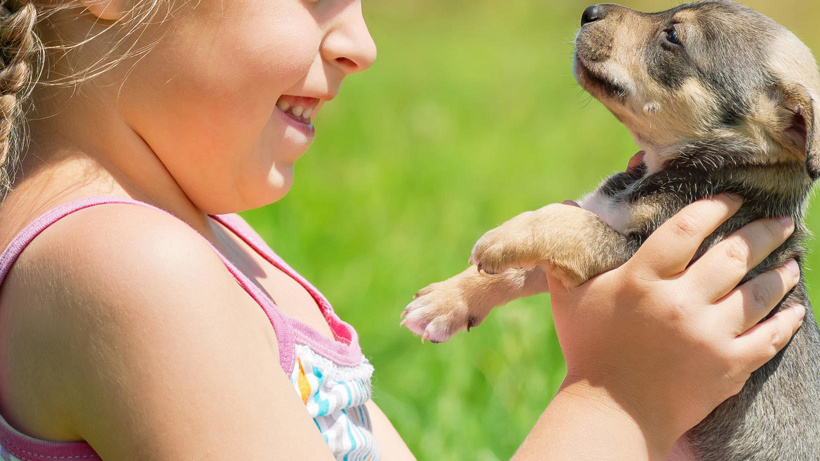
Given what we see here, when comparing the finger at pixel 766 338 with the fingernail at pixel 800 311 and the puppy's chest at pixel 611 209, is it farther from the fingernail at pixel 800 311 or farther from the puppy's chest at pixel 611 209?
the puppy's chest at pixel 611 209

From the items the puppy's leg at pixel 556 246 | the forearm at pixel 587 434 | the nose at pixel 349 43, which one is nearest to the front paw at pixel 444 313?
the puppy's leg at pixel 556 246

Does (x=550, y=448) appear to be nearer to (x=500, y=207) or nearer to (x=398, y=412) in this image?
(x=398, y=412)

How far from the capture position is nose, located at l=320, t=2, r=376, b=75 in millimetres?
1756

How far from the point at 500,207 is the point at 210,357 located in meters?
5.40

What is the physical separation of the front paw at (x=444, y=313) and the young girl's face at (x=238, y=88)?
971 millimetres

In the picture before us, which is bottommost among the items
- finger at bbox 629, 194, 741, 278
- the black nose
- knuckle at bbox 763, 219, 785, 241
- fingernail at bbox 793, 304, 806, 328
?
fingernail at bbox 793, 304, 806, 328

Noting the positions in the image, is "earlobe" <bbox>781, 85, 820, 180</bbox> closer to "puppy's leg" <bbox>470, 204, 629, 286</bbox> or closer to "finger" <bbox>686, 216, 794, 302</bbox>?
"finger" <bbox>686, 216, 794, 302</bbox>

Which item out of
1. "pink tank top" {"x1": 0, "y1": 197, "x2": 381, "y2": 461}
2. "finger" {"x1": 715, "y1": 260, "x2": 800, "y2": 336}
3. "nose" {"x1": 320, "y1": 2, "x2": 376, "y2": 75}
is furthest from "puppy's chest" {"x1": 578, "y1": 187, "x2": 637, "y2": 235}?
"nose" {"x1": 320, "y1": 2, "x2": 376, "y2": 75}

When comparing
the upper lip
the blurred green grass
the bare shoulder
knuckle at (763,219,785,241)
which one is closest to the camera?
the bare shoulder

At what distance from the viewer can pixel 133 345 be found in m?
1.30

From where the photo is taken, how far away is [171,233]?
4.50 feet

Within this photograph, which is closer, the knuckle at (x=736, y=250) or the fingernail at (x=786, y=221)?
the knuckle at (x=736, y=250)

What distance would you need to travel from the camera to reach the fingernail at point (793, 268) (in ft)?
7.75

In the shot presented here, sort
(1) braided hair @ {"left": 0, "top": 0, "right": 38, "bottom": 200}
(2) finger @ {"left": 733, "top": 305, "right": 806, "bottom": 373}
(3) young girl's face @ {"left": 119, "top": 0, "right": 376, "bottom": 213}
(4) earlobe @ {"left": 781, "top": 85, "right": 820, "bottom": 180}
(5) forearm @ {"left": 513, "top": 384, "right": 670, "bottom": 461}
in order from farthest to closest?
1. (4) earlobe @ {"left": 781, "top": 85, "right": 820, "bottom": 180}
2. (2) finger @ {"left": 733, "top": 305, "right": 806, "bottom": 373}
3. (5) forearm @ {"left": 513, "top": 384, "right": 670, "bottom": 461}
4. (3) young girl's face @ {"left": 119, "top": 0, "right": 376, "bottom": 213}
5. (1) braided hair @ {"left": 0, "top": 0, "right": 38, "bottom": 200}
